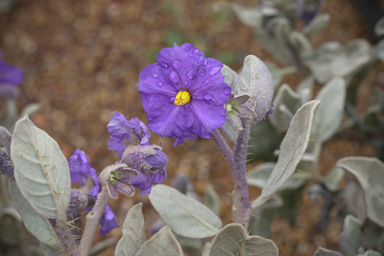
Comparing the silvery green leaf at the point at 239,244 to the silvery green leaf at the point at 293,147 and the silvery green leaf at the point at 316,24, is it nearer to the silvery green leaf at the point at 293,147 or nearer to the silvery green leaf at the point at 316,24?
the silvery green leaf at the point at 293,147

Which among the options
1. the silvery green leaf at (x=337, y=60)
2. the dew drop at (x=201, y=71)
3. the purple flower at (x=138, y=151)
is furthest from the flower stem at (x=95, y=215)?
the silvery green leaf at (x=337, y=60)

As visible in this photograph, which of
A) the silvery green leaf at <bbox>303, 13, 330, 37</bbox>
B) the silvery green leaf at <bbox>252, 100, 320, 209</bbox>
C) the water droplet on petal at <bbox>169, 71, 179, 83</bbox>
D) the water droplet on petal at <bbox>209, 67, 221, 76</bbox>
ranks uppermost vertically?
the water droplet on petal at <bbox>209, 67, 221, 76</bbox>

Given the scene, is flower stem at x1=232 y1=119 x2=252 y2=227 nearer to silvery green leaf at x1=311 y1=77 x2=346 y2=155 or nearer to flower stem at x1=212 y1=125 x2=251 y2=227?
flower stem at x1=212 y1=125 x2=251 y2=227

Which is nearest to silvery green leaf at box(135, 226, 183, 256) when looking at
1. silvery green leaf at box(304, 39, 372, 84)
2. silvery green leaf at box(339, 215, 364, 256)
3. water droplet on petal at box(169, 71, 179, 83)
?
water droplet on petal at box(169, 71, 179, 83)

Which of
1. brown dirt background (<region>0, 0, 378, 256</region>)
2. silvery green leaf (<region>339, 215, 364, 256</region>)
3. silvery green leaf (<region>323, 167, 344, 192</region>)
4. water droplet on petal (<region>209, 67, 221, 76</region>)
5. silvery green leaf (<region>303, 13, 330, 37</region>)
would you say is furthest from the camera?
brown dirt background (<region>0, 0, 378, 256</region>)

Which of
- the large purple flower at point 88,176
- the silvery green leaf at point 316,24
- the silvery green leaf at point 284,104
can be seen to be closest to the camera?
the large purple flower at point 88,176

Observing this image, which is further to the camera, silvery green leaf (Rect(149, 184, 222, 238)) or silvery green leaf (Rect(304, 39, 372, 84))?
silvery green leaf (Rect(304, 39, 372, 84))
